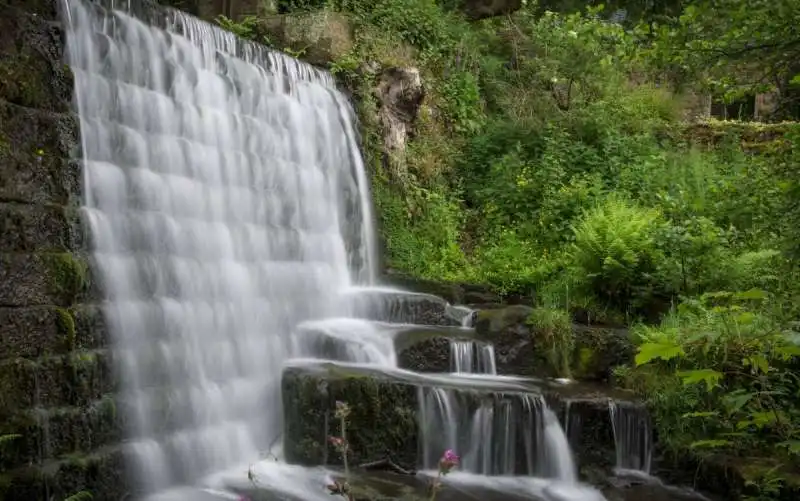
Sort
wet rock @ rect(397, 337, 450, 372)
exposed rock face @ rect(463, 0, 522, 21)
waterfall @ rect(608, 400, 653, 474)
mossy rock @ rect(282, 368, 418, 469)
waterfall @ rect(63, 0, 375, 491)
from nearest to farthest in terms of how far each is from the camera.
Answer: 1. waterfall @ rect(63, 0, 375, 491)
2. mossy rock @ rect(282, 368, 418, 469)
3. waterfall @ rect(608, 400, 653, 474)
4. wet rock @ rect(397, 337, 450, 372)
5. exposed rock face @ rect(463, 0, 522, 21)

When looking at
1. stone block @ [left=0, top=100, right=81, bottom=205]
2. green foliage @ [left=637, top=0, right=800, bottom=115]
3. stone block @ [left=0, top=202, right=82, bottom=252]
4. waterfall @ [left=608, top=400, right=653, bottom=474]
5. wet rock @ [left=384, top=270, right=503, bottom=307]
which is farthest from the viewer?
wet rock @ [left=384, top=270, right=503, bottom=307]

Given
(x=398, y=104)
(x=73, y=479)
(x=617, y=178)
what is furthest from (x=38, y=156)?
(x=617, y=178)

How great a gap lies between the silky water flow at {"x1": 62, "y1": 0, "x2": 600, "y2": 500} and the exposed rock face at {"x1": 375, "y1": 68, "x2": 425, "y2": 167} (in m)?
2.88

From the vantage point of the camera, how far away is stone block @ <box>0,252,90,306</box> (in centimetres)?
573

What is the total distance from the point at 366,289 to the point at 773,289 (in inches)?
210

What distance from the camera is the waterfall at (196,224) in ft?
22.4

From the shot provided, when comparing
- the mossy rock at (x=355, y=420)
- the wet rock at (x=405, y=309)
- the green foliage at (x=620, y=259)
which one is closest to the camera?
the mossy rock at (x=355, y=420)

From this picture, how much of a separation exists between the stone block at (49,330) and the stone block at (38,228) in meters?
0.52

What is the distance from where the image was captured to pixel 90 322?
20.6 ft

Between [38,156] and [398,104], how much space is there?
315 inches

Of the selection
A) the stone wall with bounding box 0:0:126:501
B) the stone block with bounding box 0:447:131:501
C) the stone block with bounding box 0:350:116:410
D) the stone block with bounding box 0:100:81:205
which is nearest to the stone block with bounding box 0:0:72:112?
the stone wall with bounding box 0:0:126:501

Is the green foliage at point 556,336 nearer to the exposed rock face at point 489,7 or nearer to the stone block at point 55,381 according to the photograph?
the stone block at point 55,381

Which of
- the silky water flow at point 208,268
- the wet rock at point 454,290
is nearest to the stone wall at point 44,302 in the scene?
the silky water flow at point 208,268

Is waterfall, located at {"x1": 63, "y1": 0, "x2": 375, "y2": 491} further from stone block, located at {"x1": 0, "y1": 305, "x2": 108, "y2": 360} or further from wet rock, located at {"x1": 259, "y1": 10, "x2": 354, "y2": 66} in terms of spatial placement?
wet rock, located at {"x1": 259, "y1": 10, "x2": 354, "y2": 66}
